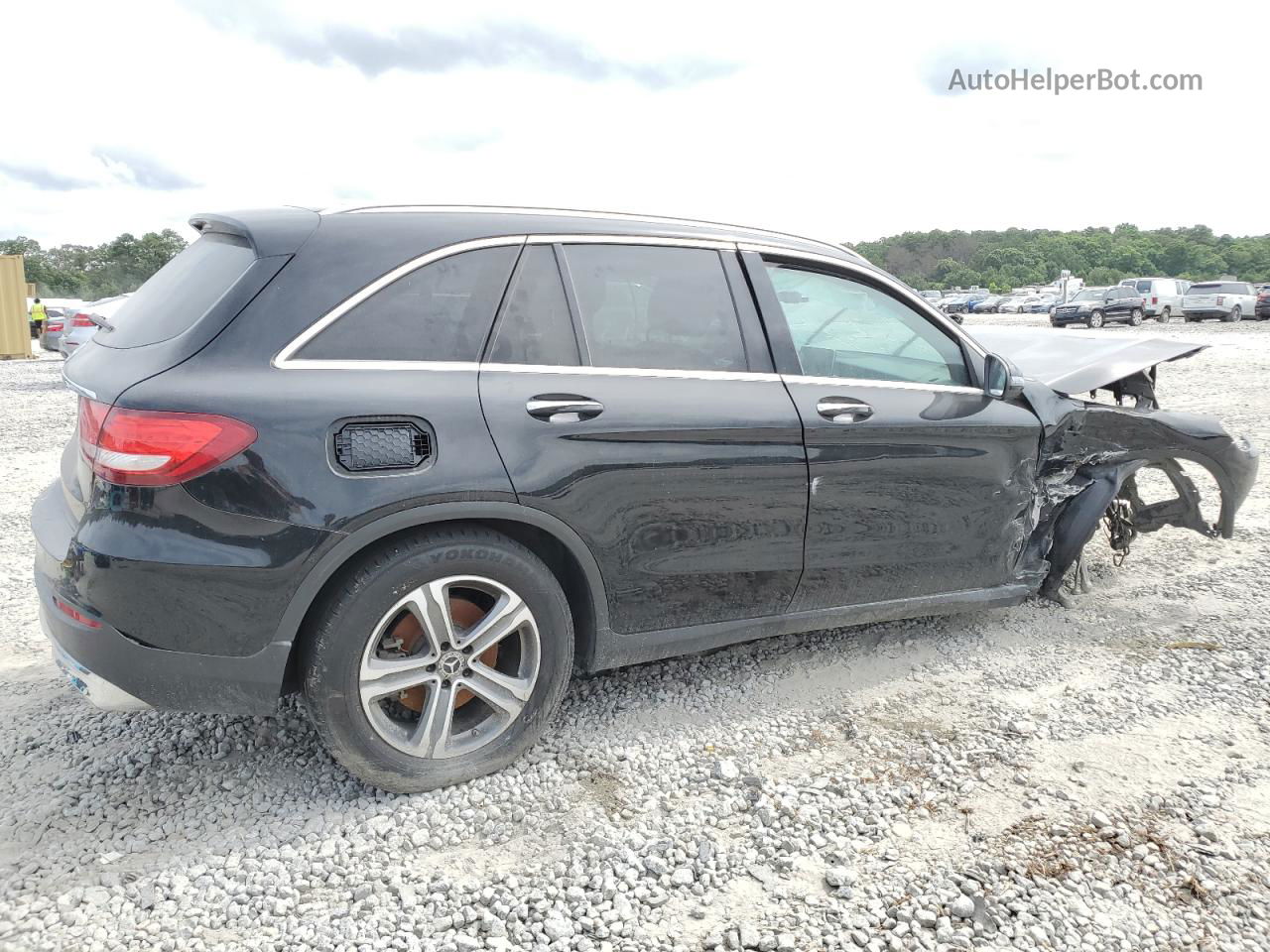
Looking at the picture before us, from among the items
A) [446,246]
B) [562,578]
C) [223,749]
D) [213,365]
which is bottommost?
[223,749]

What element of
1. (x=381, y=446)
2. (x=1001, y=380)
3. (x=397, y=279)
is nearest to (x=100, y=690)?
(x=381, y=446)

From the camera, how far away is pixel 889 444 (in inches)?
140

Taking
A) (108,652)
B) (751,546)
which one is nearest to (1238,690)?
(751,546)

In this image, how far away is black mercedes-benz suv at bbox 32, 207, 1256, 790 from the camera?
2.57 meters

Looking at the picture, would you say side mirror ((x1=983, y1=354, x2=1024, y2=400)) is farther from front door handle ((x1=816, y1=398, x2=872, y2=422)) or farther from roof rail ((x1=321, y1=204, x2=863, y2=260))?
roof rail ((x1=321, y1=204, x2=863, y2=260))

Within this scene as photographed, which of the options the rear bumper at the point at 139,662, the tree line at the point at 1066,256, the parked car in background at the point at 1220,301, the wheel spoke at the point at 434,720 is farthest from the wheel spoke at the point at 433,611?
the tree line at the point at 1066,256

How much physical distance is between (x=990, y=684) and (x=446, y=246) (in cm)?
264

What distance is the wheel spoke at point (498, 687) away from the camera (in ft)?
9.60

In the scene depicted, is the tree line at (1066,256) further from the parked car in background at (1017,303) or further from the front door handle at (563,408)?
the front door handle at (563,408)

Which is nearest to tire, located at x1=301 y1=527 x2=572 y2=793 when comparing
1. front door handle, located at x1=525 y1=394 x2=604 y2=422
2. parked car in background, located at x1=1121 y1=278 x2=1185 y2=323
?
front door handle, located at x1=525 y1=394 x2=604 y2=422

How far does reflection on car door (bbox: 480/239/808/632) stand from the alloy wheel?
13.1 inches

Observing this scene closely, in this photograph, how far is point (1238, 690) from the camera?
371 centimetres

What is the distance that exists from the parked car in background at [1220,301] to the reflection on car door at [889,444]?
119ft

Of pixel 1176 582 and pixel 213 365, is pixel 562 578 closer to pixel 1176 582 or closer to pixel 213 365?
pixel 213 365
